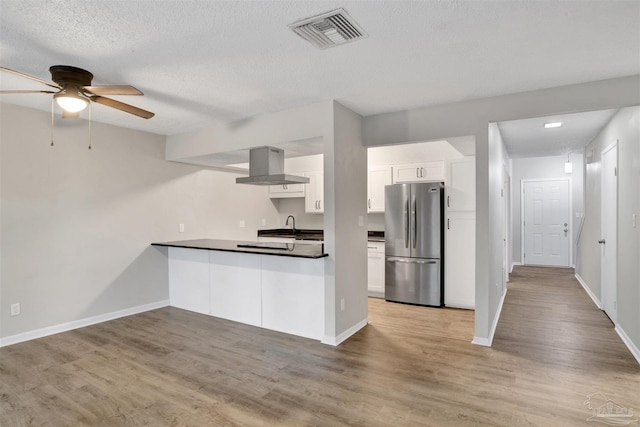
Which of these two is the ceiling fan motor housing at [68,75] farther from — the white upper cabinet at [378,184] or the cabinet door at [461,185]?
the cabinet door at [461,185]

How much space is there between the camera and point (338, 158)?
362 cm

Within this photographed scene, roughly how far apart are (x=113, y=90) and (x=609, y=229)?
5.34 meters

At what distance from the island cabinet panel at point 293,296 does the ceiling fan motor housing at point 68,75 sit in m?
2.37

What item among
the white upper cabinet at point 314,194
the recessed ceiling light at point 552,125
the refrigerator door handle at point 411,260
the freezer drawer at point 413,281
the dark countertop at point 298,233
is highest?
the recessed ceiling light at point 552,125

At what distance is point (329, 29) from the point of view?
7.12 ft

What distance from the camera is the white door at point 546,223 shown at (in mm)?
8359

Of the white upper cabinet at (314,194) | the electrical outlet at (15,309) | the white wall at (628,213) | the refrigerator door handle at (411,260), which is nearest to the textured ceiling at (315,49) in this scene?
the white wall at (628,213)

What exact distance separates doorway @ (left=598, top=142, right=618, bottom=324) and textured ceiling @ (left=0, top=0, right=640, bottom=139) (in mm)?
1634

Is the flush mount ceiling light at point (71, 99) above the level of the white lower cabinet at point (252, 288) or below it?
above

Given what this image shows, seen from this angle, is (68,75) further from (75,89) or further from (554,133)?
(554,133)

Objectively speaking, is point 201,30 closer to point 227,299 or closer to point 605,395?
point 227,299

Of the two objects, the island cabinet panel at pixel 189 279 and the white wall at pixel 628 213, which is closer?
the white wall at pixel 628 213

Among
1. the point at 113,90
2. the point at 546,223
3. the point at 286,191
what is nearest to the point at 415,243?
the point at 286,191

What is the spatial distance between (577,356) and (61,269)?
539 cm
